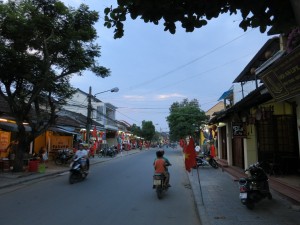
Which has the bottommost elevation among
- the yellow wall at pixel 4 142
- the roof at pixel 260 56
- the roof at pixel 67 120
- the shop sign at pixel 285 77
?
the yellow wall at pixel 4 142

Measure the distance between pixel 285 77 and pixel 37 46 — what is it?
43.9ft

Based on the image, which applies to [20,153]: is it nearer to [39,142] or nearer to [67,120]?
[39,142]

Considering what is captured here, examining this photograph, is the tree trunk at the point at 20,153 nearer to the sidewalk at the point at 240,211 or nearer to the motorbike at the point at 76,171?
the motorbike at the point at 76,171

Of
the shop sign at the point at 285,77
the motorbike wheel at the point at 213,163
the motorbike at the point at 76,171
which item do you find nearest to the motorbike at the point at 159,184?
the shop sign at the point at 285,77

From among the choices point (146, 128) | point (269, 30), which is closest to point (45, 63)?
point (269, 30)

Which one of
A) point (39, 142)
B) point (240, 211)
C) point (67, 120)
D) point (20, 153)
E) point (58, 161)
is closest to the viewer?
point (240, 211)

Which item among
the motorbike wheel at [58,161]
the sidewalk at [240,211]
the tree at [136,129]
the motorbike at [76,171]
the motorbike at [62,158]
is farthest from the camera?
the tree at [136,129]

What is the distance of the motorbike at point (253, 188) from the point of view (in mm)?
8656

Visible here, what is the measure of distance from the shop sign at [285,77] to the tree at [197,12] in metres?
2.49

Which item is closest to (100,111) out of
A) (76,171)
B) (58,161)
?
(58,161)

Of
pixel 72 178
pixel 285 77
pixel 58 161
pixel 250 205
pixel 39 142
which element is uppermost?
pixel 285 77

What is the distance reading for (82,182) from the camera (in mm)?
15328

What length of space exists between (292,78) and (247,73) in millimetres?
11220

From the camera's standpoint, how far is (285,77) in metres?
8.32
